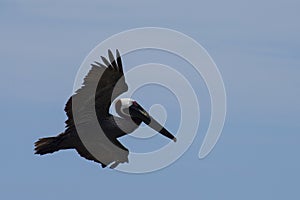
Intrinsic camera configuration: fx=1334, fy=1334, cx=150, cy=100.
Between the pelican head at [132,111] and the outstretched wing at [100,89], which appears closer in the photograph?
the outstretched wing at [100,89]

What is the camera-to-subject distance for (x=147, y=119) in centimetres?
3130

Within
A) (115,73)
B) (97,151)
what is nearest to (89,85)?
(115,73)

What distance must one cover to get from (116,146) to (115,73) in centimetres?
256

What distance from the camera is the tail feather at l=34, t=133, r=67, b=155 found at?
30422 millimetres

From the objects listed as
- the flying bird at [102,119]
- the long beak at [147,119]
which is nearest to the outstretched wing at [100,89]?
the flying bird at [102,119]

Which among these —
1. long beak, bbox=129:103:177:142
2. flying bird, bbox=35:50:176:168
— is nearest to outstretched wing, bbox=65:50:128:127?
flying bird, bbox=35:50:176:168

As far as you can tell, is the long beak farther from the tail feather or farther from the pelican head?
the tail feather

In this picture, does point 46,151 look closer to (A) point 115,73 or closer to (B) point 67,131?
(B) point 67,131

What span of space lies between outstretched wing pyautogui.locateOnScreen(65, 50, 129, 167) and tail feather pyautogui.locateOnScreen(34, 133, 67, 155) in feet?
1.23

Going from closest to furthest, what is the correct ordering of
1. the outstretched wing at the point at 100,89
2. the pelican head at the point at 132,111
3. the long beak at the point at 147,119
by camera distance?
1. the outstretched wing at the point at 100,89
2. the pelican head at the point at 132,111
3. the long beak at the point at 147,119

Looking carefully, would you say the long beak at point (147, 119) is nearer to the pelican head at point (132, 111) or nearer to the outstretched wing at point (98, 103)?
the pelican head at point (132, 111)

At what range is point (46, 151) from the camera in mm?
30516

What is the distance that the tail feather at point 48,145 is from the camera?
30422mm

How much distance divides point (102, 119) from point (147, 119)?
1367 mm
